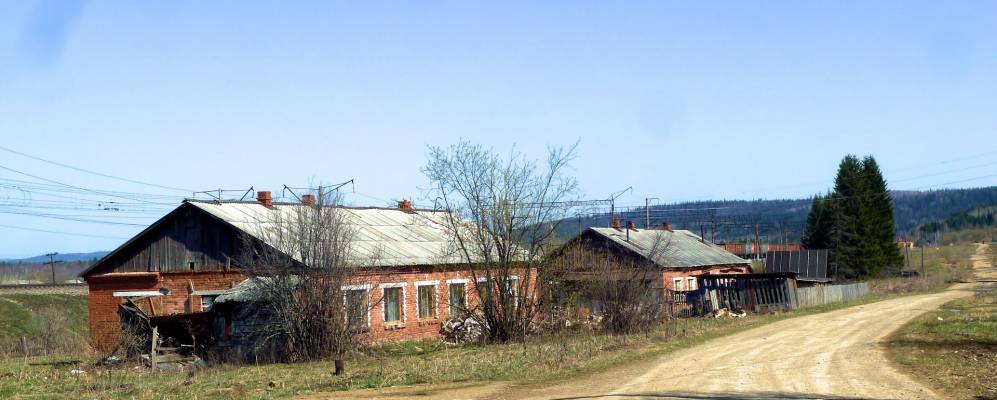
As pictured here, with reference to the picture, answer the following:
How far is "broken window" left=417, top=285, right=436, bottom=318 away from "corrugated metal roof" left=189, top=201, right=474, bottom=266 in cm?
111

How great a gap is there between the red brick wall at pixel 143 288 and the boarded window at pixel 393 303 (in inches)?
200

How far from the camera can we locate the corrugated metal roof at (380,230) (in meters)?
32.2

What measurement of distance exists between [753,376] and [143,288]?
22920 millimetres

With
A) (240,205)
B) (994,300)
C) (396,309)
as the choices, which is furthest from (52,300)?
(994,300)

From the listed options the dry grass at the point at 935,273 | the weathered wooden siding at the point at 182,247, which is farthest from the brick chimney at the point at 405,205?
the dry grass at the point at 935,273

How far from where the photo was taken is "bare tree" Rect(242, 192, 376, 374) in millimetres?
27109

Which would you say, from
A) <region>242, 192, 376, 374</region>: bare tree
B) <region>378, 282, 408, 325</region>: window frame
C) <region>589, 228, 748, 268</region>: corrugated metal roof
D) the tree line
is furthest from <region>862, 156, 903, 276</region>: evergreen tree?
<region>242, 192, 376, 374</region>: bare tree

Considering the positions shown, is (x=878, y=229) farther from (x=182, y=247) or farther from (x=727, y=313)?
(x=182, y=247)

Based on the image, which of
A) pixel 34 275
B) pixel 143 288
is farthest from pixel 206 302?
pixel 34 275

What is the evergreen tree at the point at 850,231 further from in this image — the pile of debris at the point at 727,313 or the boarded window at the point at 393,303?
the boarded window at the point at 393,303

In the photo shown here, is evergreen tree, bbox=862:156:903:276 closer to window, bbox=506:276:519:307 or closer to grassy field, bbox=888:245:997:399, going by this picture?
grassy field, bbox=888:245:997:399

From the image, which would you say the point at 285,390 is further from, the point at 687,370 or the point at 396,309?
the point at 396,309

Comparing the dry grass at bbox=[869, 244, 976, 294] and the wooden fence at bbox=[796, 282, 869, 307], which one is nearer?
the wooden fence at bbox=[796, 282, 869, 307]

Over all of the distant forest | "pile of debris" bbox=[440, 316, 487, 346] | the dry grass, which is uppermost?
the distant forest
